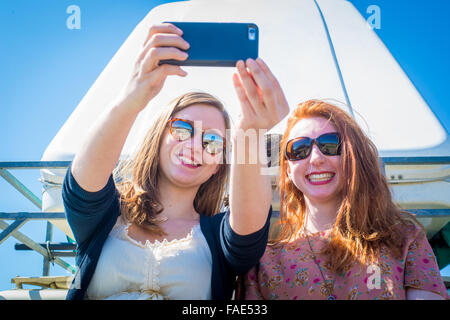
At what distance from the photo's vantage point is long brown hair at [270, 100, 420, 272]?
1203mm

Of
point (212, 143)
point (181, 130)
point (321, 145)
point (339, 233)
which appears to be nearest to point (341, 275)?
point (339, 233)

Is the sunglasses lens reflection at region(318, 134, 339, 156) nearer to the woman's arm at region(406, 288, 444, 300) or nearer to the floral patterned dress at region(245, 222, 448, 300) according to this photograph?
the floral patterned dress at region(245, 222, 448, 300)

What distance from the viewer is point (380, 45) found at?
9.14ft

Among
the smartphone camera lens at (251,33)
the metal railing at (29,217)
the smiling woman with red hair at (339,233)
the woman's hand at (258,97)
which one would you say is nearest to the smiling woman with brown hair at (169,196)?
the woman's hand at (258,97)

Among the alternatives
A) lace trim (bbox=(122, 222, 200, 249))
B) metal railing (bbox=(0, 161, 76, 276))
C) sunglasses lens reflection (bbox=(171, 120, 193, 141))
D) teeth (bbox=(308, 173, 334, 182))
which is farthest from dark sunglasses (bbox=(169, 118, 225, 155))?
metal railing (bbox=(0, 161, 76, 276))

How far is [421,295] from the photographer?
3.51 feet

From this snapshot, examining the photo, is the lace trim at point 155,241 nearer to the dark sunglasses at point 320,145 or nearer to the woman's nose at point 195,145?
the woman's nose at point 195,145

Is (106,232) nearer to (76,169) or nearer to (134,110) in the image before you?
(76,169)

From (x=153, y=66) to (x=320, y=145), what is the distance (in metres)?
0.76

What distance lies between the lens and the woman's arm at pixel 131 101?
2.67 ft

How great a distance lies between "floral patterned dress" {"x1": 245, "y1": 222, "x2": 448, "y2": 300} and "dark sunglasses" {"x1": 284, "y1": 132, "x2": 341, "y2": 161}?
300 millimetres

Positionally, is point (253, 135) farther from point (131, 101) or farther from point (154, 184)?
point (154, 184)

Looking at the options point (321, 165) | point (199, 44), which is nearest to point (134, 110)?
point (199, 44)

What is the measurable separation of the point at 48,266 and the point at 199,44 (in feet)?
8.27
